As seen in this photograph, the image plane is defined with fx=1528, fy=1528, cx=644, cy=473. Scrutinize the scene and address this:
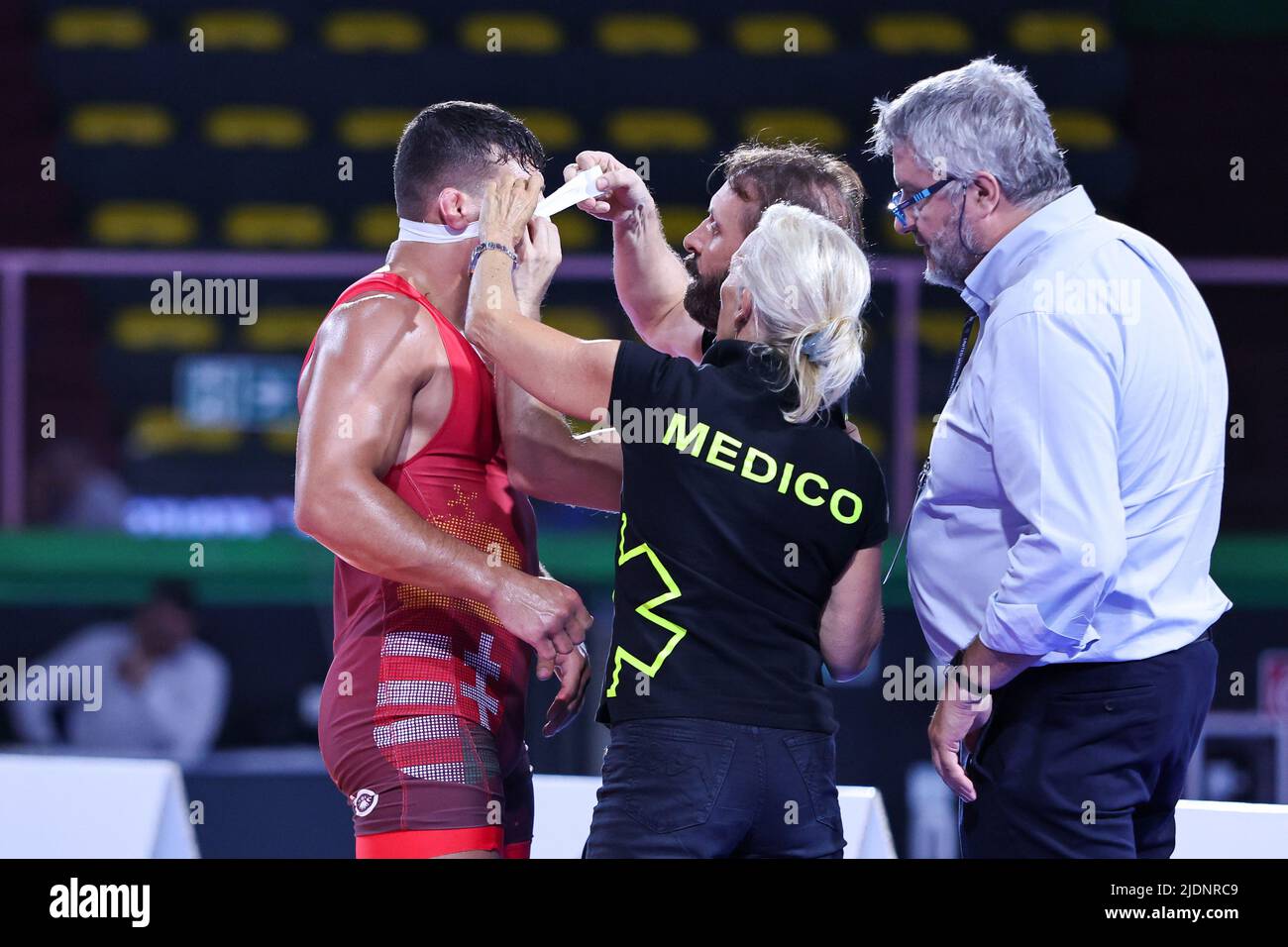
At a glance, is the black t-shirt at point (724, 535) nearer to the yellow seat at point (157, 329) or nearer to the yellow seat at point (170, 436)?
the yellow seat at point (170, 436)

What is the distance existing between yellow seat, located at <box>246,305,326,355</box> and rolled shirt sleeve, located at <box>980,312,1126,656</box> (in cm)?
455

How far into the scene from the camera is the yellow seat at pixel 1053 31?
295 inches

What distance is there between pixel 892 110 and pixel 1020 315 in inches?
16.9

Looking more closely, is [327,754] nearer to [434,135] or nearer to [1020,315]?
[434,135]

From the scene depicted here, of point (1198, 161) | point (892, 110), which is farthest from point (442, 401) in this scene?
point (1198, 161)

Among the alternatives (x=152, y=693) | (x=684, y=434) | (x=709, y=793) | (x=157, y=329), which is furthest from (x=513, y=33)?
(x=709, y=793)

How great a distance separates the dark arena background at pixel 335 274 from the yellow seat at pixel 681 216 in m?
0.02

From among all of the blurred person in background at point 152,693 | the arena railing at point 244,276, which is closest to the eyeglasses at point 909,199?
the arena railing at point 244,276

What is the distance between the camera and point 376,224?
7070 millimetres

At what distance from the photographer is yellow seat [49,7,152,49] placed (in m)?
7.55

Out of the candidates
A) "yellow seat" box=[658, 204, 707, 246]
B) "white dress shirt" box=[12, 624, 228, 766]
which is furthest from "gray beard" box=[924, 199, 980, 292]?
"yellow seat" box=[658, 204, 707, 246]

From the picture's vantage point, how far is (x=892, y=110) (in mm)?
2330

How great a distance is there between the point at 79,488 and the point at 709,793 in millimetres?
4542

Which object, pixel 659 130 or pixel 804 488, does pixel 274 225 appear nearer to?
pixel 659 130
